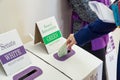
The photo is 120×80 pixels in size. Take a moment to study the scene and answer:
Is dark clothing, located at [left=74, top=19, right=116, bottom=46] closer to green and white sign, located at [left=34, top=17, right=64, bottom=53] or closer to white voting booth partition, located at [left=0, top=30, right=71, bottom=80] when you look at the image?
green and white sign, located at [left=34, top=17, right=64, bottom=53]

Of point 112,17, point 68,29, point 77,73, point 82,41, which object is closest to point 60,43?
point 82,41

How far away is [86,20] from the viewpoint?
1.30m

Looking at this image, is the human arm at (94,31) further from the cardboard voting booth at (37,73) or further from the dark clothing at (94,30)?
the cardboard voting booth at (37,73)

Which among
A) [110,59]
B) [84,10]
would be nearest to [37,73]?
[84,10]

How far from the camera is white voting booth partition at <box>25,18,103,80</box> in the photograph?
933 mm

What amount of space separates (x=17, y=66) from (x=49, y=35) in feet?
0.79

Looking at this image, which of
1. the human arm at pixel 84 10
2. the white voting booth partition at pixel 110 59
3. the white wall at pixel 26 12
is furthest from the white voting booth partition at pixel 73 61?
the white voting booth partition at pixel 110 59

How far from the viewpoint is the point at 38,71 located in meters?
0.92

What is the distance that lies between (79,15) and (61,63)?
0.45m

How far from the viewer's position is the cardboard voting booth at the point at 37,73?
885 millimetres

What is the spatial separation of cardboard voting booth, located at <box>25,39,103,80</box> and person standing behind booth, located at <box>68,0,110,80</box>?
0.89 feet

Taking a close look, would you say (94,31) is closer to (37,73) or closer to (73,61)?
(73,61)

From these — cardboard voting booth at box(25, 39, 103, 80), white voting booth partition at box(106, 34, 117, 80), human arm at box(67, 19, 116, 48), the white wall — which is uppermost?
the white wall

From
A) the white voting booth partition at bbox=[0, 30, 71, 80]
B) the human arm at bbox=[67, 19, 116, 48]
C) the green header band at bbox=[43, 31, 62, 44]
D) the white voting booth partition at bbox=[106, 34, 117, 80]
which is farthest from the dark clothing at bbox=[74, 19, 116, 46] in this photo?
the white voting booth partition at bbox=[106, 34, 117, 80]
